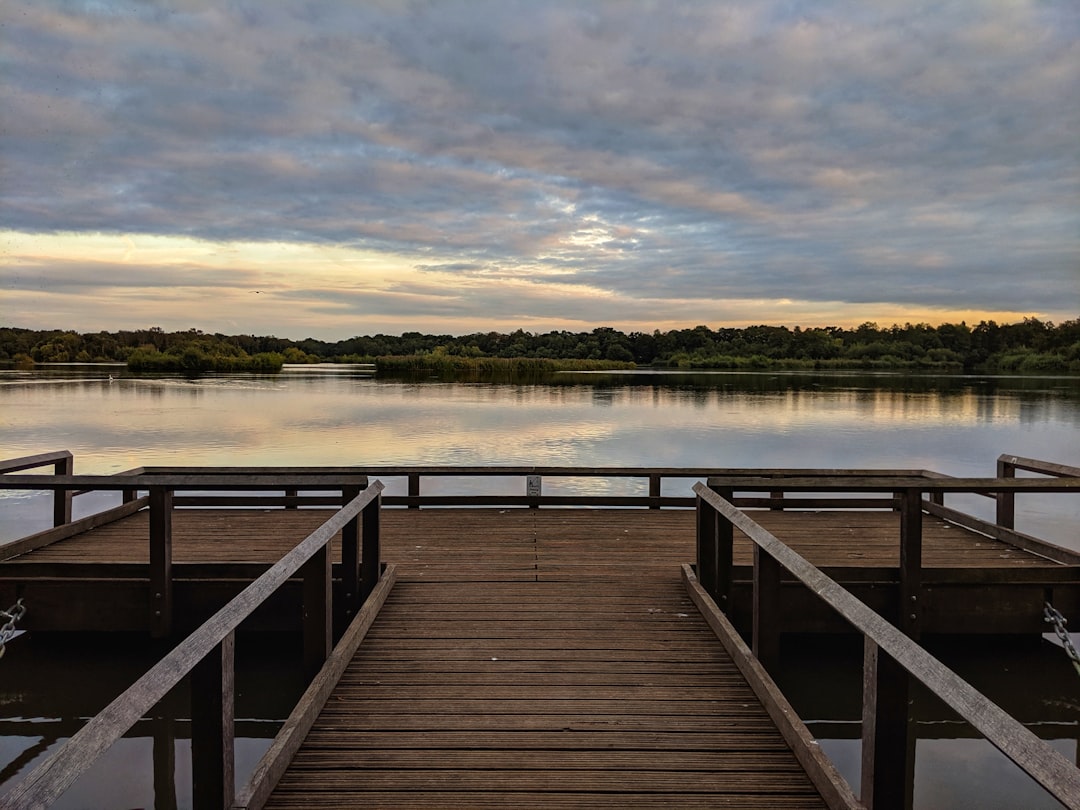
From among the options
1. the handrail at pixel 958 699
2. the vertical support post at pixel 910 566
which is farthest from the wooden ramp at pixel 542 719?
the vertical support post at pixel 910 566

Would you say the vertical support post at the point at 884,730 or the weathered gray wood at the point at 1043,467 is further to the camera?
the weathered gray wood at the point at 1043,467

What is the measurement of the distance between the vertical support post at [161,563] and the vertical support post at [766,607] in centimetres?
351

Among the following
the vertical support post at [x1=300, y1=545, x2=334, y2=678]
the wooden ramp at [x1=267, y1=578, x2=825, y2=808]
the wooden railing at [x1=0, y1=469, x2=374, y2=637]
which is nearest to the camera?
the wooden ramp at [x1=267, y1=578, x2=825, y2=808]

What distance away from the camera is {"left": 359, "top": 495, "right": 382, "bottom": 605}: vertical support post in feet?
14.9

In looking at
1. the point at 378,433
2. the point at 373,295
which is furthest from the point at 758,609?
the point at 373,295

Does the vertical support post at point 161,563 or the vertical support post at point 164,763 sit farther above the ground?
the vertical support post at point 161,563

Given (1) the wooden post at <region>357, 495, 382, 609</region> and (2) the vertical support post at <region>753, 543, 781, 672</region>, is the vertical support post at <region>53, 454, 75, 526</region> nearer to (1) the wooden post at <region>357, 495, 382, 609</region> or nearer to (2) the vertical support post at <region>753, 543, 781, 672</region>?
(1) the wooden post at <region>357, 495, 382, 609</region>

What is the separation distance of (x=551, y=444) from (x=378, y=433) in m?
5.91

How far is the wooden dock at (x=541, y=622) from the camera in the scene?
2.32 meters

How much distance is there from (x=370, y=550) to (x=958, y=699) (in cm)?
360

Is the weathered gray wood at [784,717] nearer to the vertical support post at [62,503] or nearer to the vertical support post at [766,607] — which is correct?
the vertical support post at [766,607]

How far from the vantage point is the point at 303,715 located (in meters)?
2.95

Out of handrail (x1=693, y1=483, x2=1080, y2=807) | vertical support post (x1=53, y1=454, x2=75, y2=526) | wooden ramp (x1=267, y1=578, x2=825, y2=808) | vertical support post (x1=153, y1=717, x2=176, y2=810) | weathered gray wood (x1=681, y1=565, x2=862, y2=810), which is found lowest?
vertical support post (x1=153, y1=717, x2=176, y2=810)

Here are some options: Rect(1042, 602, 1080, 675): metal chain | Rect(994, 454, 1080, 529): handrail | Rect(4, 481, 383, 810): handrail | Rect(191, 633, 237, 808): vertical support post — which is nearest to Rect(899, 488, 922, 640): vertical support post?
Rect(1042, 602, 1080, 675): metal chain
